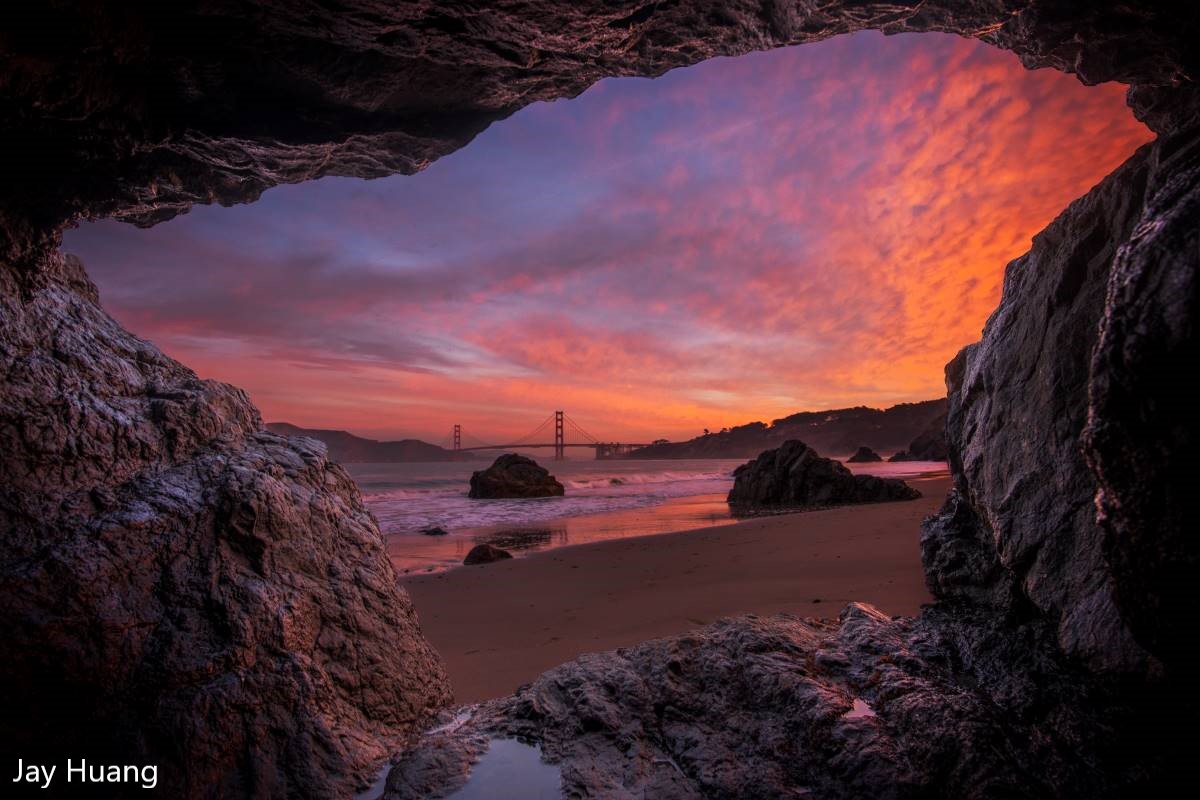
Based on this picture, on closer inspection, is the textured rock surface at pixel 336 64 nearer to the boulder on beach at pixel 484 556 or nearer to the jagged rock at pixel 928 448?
the boulder on beach at pixel 484 556

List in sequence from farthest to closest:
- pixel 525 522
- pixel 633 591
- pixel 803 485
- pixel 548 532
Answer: pixel 803 485, pixel 525 522, pixel 548 532, pixel 633 591

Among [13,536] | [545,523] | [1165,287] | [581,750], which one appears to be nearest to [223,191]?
[13,536]

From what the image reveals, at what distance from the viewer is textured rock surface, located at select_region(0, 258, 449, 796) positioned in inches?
78.9

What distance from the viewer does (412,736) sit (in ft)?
9.04

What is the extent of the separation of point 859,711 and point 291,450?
3.42 metres

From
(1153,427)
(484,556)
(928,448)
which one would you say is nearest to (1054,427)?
(1153,427)

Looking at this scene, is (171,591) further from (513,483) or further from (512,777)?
(513,483)

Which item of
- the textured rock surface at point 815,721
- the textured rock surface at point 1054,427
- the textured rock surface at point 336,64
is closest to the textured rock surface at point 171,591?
the textured rock surface at point 815,721

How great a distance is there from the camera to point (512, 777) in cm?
217

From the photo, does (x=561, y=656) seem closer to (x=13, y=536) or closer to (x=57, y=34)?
(x=13, y=536)

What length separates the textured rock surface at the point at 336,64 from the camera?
2105 millimetres

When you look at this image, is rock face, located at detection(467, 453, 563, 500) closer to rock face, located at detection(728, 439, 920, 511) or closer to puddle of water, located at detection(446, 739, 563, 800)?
rock face, located at detection(728, 439, 920, 511)

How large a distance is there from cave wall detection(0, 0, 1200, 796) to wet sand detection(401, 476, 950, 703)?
Answer: 65.1 inches

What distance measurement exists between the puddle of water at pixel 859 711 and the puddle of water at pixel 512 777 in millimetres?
1176
